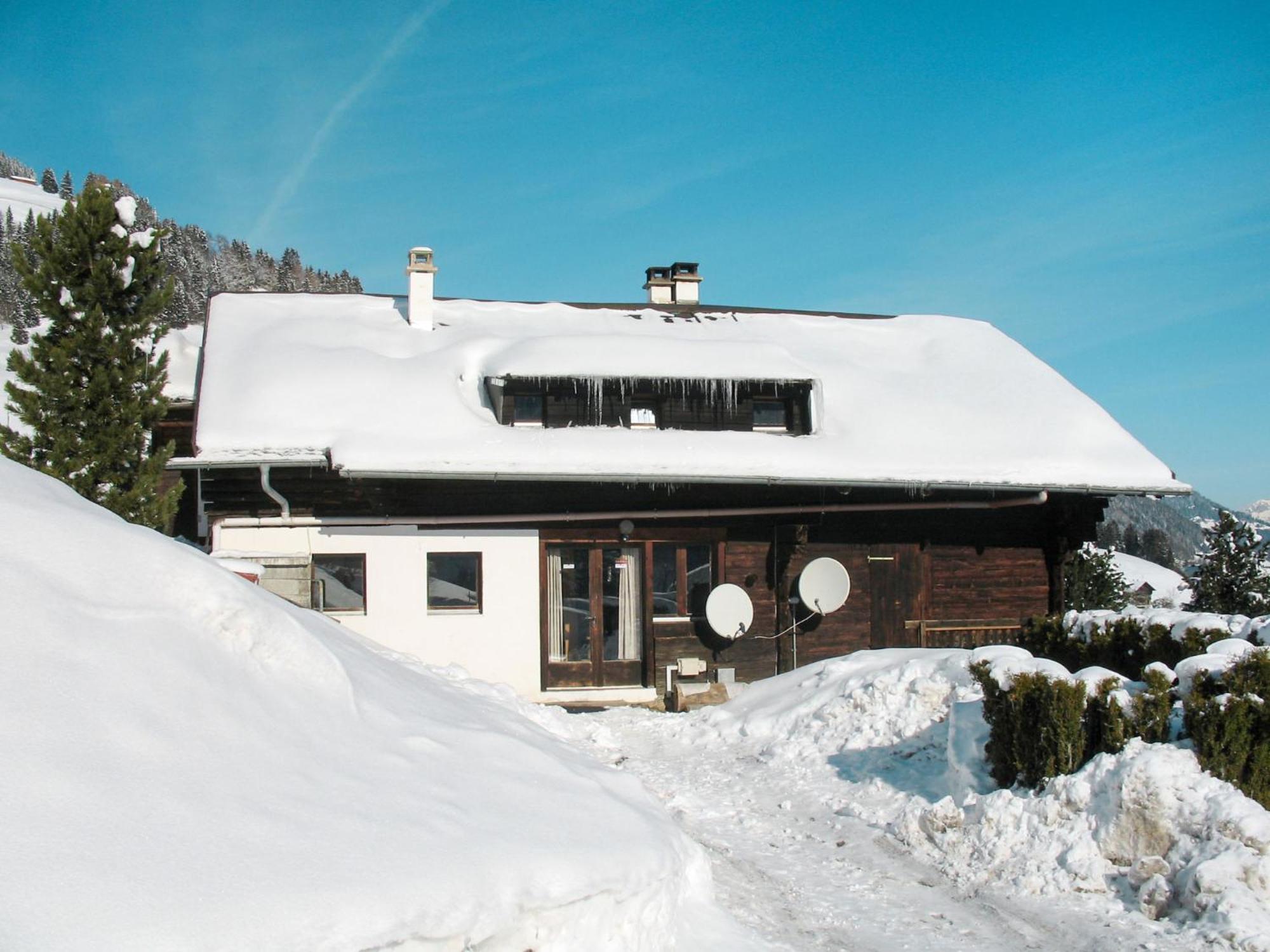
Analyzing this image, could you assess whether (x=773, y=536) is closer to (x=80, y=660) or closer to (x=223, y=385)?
(x=223, y=385)

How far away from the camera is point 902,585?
1552cm

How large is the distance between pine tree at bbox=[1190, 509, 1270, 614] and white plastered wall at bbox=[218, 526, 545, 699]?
11.8 meters

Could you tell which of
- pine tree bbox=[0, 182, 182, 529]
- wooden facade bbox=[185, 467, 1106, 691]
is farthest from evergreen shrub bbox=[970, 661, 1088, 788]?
pine tree bbox=[0, 182, 182, 529]

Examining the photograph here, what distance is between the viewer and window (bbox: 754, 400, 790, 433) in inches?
642

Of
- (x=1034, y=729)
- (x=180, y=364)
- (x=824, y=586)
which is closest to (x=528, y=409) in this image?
(x=824, y=586)

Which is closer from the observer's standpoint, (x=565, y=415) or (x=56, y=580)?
(x=56, y=580)

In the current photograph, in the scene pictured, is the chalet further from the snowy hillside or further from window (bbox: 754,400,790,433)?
the snowy hillside

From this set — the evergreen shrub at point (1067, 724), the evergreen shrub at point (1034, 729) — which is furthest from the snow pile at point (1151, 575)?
the evergreen shrub at point (1067, 724)

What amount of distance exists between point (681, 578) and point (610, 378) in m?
2.93

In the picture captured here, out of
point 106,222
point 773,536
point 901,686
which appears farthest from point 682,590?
point 106,222

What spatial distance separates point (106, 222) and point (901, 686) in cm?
1087

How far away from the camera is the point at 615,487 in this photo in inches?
571

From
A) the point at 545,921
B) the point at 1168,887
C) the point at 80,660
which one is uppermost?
the point at 80,660

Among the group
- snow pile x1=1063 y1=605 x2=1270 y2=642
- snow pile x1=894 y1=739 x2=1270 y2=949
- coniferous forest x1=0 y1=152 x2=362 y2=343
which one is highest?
coniferous forest x1=0 y1=152 x2=362 y2=343
